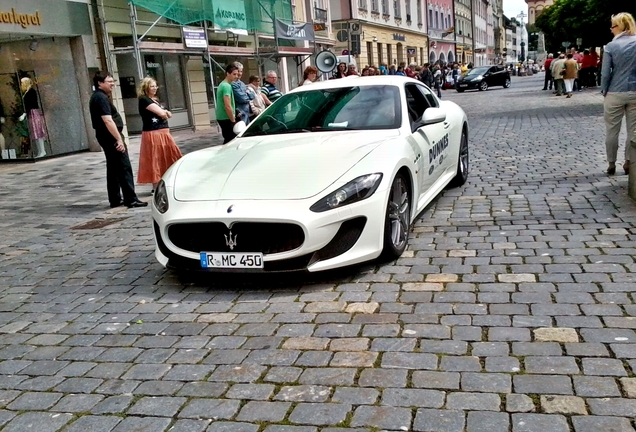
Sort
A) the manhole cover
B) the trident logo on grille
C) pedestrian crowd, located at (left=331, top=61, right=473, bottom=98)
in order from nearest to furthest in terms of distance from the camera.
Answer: the trident logo on grille → the manhole cover → pedestrian crowd, located at (left=331, top=61, right=473, bottom=98)

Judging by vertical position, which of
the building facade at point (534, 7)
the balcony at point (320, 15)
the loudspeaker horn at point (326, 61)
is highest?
the building facade at point (534, 7)

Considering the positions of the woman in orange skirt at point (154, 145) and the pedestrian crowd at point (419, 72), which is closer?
the woman in orange skirt at point (154, 145)

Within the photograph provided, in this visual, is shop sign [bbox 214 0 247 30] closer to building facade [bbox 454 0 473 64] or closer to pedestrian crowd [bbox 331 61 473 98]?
pedestrian crowd [bbox 331 61 473 98]

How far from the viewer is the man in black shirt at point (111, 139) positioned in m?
7.91

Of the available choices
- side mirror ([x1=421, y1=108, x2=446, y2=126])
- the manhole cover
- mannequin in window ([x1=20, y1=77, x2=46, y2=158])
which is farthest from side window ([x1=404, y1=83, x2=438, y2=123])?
mannequin in window ([x1=20, y1=77, x2=46, y2=158])

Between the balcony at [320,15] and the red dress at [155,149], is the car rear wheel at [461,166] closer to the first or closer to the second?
the red dress at [155,149]

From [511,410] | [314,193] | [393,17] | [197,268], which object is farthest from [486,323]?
[393,17]

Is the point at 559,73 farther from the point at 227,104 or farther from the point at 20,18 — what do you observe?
the point at 20,18

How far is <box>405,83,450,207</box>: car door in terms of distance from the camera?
563 centimetres

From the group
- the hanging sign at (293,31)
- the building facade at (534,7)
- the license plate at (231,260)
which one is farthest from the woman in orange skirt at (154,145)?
the building facade at (534,7)

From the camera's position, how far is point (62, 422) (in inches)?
110

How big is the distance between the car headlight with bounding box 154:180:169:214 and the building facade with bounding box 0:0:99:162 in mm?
10521

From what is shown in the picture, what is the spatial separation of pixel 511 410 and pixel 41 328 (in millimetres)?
2921

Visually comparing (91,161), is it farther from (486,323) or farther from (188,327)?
(486,323)
